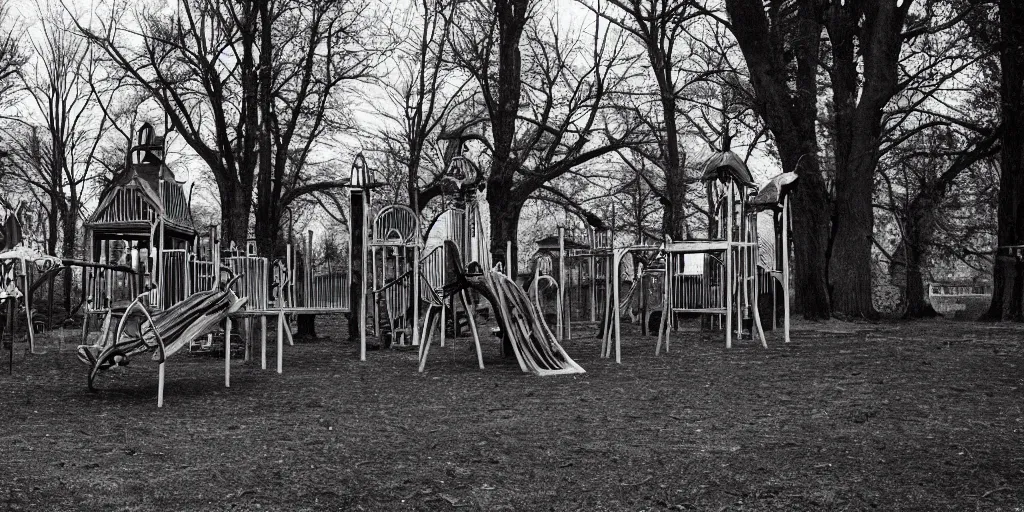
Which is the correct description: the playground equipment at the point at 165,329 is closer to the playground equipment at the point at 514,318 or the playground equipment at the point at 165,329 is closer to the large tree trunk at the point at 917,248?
the playground equipment at the point at 514,318

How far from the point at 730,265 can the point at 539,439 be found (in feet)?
17.5

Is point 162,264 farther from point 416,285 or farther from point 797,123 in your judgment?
point 797,123

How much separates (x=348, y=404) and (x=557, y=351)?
2.65 m

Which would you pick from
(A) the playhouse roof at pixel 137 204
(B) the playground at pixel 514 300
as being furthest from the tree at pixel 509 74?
(A) the playhouse roof at pixel 137 204

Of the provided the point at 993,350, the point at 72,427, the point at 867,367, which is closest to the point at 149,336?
the point at 72,427

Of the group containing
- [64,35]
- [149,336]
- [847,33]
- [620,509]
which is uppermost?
[64,35]

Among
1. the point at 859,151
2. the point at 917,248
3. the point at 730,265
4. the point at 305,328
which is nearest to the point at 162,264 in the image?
the point at 305,328

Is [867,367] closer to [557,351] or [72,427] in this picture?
[557,351]

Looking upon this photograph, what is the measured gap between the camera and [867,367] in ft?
25.8

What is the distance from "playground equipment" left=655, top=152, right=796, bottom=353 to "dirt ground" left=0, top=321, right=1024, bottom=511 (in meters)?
1.57

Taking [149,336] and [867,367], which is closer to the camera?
[149,336]

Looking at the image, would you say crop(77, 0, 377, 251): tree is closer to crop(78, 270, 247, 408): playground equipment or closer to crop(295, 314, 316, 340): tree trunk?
crop(295, 314, 316, 340): tree trunk

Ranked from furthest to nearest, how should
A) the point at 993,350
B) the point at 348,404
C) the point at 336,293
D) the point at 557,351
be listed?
the point at 336,293, the point at 993,350, the point at 557,351, the point at 348,404

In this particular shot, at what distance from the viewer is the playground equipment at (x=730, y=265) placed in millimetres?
10008
